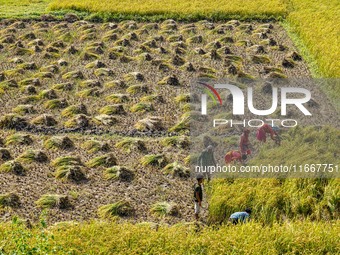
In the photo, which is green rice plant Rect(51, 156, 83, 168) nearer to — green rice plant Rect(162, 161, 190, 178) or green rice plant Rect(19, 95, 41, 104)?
green rice plant Rect(162, 161, 190, 178)

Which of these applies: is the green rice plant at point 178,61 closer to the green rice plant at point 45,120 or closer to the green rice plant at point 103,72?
the green rice plant at point 103,72

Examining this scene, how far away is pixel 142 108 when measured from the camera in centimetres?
1595

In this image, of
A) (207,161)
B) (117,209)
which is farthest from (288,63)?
(117,209)

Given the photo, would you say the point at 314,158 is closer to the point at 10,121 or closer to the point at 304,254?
the point at 304,254

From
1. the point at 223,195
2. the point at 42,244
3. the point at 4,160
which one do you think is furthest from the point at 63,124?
the point at 42,244

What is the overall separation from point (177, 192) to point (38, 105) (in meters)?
6.04

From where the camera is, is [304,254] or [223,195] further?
[223,195]

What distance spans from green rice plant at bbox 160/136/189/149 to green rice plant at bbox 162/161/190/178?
1141 mm

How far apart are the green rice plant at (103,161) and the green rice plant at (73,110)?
2.91 m

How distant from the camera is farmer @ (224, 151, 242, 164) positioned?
12420 mm

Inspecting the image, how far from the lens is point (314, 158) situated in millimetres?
12219

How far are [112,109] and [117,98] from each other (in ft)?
2.90

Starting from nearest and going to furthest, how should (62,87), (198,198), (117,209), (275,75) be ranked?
(198,198)
(117,209)
(62,87)
(275,75)

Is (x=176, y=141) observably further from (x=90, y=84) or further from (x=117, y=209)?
(x=90, y=84)
